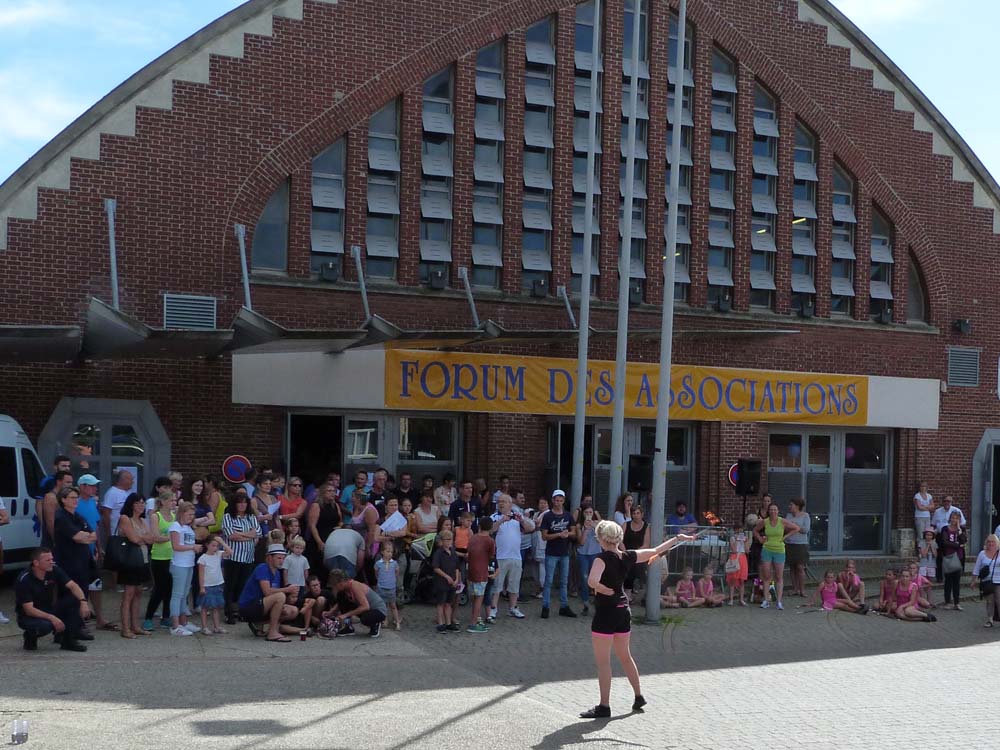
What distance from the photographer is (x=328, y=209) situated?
20.0m

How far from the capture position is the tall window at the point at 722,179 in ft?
76.2

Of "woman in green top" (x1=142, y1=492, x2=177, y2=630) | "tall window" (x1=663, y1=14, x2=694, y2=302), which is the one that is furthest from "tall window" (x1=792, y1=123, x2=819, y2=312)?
"woman in green top" (x1=142, y1=492, x2=177, y2=630)

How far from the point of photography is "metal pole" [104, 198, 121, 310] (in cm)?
1747

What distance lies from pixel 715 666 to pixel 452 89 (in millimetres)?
11575

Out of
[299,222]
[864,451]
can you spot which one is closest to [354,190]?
[299,222]

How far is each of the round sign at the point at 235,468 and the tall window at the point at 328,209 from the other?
336 cm

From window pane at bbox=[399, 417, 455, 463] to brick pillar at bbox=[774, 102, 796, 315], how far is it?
7194 mm

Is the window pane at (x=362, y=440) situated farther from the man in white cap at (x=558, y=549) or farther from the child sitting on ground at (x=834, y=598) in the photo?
the child sitting on ground at (x=834, y=598)

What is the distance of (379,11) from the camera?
20.2m

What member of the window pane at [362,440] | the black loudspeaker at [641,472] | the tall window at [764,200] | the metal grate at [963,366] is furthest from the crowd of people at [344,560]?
the metal grate at [963,366]

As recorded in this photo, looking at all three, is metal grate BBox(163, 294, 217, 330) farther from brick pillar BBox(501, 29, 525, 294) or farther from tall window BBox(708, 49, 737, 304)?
tall window BBox(708, 49, 737, 304)

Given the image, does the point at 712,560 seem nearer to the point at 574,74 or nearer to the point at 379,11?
the point at 574,74

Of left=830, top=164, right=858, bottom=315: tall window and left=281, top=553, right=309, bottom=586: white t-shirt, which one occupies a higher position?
left=830, top=164, right=858, bottom=315: tall window

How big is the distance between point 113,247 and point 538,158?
7.76 meters
